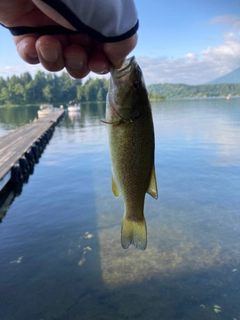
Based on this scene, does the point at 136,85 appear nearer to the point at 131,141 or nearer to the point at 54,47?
the point at 131,141

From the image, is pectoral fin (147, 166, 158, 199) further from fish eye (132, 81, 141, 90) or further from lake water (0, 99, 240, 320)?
lake water (0, 99, 240, 320)

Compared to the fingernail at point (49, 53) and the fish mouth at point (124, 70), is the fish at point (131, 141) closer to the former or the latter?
the fish mouth at point (124, 70)

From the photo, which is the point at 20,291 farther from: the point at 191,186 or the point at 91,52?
the point at 191,186

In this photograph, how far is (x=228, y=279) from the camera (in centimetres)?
635

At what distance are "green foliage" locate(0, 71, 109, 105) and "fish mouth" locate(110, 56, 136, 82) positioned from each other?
116796 millimetres

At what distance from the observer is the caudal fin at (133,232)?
2.30 meters

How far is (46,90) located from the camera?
11462 cm

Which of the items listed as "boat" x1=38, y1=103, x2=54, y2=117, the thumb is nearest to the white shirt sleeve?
the thumb

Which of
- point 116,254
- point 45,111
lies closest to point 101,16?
point 116,254

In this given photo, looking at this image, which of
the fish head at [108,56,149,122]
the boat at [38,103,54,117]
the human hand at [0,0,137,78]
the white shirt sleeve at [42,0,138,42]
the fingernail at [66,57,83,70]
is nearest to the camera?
the white shirt sleeve at [42,0,138,42]

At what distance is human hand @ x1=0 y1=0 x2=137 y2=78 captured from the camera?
5.19 ft

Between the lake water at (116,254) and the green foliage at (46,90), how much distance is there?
353 ft

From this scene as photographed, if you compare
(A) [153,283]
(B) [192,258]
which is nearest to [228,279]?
(B) [192,258]

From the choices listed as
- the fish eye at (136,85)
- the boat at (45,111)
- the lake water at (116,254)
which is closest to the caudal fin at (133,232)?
the fish eye at (136,85)
